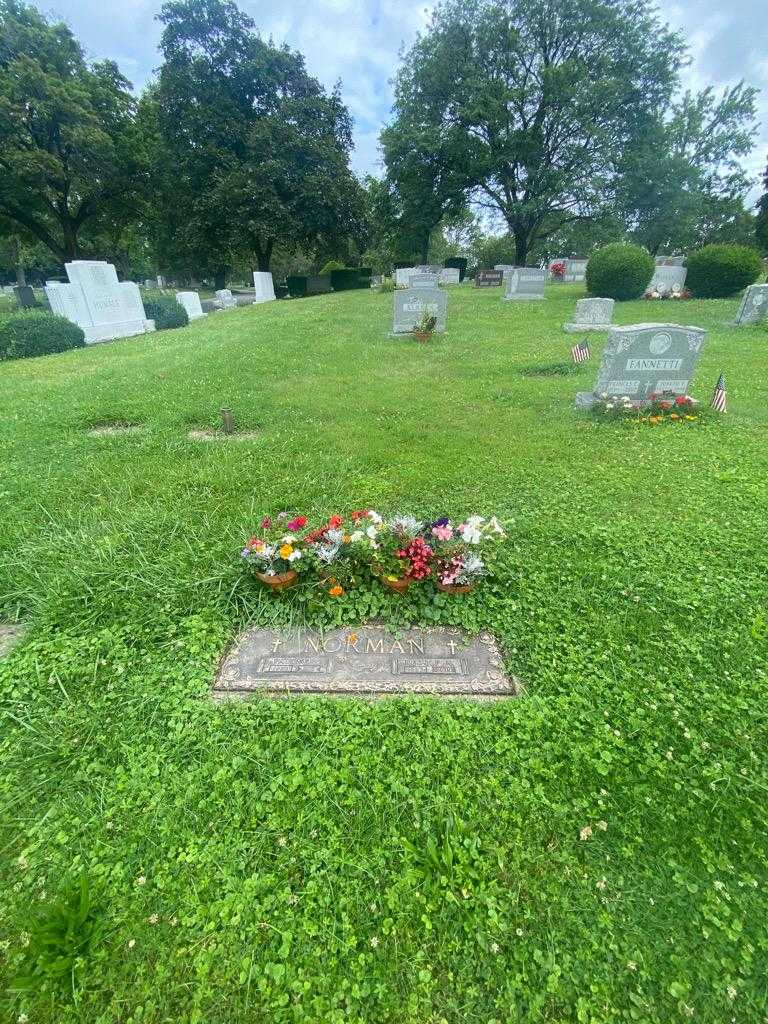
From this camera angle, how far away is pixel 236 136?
2791cm

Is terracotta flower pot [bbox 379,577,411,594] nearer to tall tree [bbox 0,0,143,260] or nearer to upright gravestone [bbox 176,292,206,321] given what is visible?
upright gravestone [bbox 176,292,206,321]

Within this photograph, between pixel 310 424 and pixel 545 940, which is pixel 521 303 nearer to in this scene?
pixel 310 424

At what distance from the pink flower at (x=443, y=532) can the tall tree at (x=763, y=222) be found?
5057cm

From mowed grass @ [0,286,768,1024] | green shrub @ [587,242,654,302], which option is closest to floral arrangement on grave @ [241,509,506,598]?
mowed grass @ [0,286,768,1024]

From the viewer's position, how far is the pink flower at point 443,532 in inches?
118

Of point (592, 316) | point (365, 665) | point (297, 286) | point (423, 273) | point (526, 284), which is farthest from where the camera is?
point (297, 286)

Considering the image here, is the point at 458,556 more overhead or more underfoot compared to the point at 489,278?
more underfoot

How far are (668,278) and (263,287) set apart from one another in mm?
19555

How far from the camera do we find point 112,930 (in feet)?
5.14

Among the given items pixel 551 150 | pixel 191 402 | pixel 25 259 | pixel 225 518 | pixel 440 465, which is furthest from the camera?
pixel 25 259

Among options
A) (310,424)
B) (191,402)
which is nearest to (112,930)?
(310,424)

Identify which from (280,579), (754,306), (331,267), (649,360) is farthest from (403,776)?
(331,267)

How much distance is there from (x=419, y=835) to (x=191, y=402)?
685 cm

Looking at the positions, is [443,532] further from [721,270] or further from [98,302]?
[721,270]
